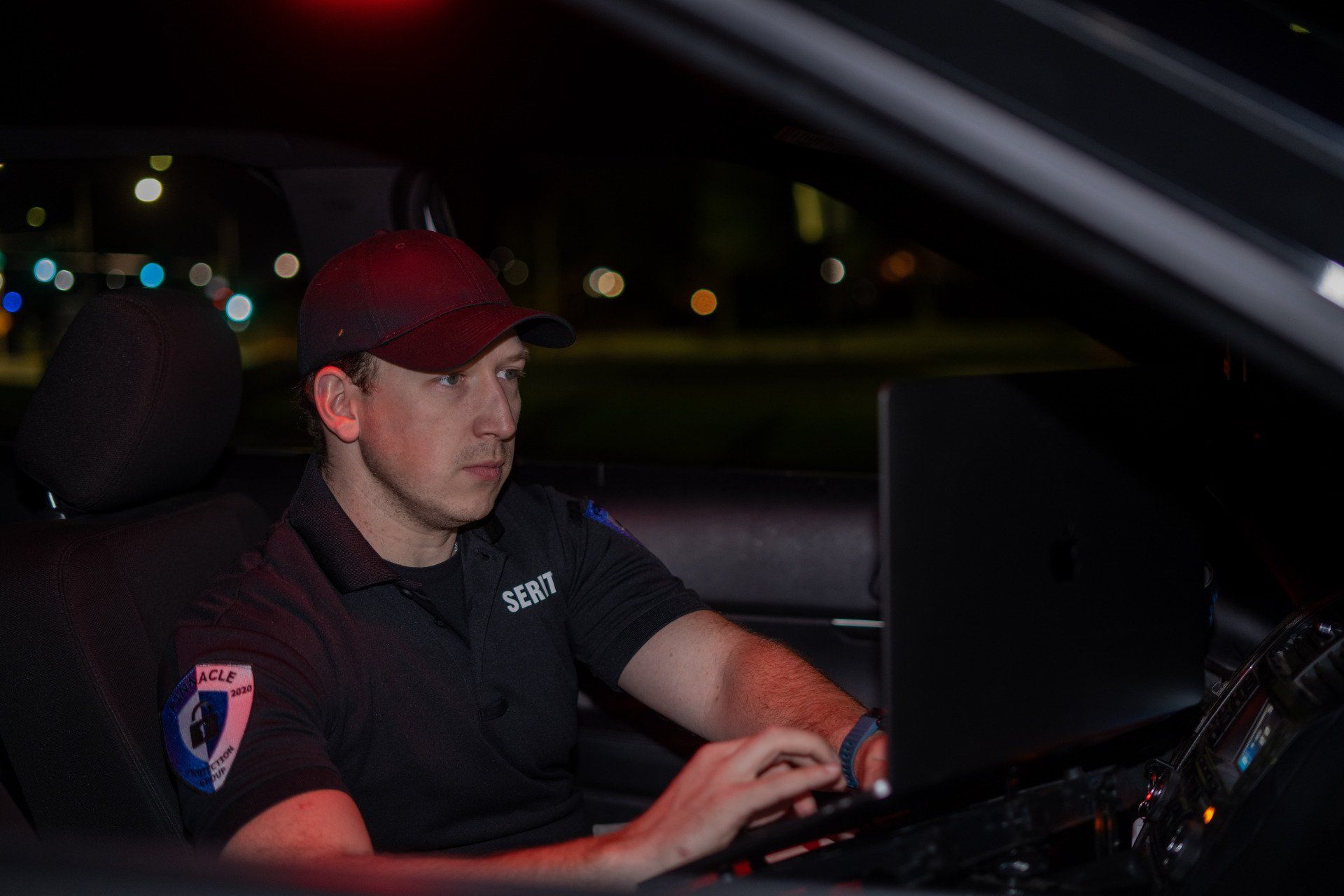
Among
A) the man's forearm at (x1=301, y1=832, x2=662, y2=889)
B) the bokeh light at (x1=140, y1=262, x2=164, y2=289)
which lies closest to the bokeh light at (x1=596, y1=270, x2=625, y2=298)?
the bokeh light at (x1=140, y1=262, x2=164, y2=289)

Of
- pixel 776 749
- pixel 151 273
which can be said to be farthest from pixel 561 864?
pixel 151 273

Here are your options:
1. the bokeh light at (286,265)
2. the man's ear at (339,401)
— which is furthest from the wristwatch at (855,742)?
the bokeh light at (286,265)

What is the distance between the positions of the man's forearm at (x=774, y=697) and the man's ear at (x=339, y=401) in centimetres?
73

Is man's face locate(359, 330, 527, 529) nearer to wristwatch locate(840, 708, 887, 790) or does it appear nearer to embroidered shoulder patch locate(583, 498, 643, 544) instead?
embroidered shoulder patch locate(583, 498, 643, 544)

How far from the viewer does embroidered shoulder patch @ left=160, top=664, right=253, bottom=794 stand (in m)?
1.57

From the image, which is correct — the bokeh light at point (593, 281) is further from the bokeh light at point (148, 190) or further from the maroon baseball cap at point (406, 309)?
the maroon baseball cap at point (406, 309)

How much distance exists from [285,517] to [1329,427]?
1509mm

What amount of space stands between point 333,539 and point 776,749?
93 cm

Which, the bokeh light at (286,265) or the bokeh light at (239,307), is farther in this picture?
the bokeh light at (239,307)

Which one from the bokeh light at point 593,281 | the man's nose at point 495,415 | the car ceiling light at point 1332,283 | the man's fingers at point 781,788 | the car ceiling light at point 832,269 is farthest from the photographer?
the bokeh light at point 593,281

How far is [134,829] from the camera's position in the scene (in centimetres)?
192

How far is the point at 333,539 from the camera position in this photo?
1.98 meters

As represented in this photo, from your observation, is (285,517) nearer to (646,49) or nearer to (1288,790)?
(646,49)

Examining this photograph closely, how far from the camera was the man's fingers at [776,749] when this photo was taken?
1.30 metres
